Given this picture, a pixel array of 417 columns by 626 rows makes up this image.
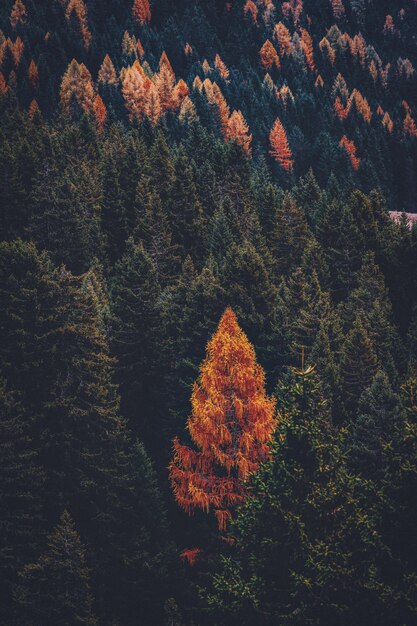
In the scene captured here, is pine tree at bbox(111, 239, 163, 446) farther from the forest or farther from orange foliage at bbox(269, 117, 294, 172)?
orange foliage at bbox(269, 117, 294, 172)

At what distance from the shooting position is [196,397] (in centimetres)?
2433

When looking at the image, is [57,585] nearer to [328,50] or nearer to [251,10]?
[328,50]

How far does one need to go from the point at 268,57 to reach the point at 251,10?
37.7 meters

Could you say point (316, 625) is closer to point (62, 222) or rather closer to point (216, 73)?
point (62, 222)

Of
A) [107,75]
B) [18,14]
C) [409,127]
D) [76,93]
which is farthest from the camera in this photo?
[18,14]

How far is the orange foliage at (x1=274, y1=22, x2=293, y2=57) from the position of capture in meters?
167

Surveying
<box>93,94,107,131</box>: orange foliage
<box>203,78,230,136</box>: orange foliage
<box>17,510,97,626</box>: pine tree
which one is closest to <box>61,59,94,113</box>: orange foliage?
<box>93,94,107,131</box>: orange foliage

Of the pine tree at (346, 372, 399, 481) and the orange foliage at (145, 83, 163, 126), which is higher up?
the orange foliage at (145, 83, 163, 126)

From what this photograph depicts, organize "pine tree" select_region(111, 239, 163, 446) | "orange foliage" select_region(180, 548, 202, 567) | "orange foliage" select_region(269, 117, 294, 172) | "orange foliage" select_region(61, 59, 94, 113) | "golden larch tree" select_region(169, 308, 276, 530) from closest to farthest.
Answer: "golden larch tree" select_region(169, 308, 276, 530), "orange foliage" select_region(180, 548, 202, 567), "pine tree" select_region(111, 239, 163, 446), "orange foliage" select_region(269, 117, 294, 172), "orange foliage" select_region(61, 59, 94, 113)

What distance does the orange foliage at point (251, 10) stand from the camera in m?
185

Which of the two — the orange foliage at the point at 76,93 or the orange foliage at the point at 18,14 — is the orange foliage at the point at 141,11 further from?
the orange foliage at the point at 76,93

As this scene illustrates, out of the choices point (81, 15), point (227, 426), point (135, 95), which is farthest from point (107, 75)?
point (227, 426)

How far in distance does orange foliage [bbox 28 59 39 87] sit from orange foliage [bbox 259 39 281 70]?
6329 centimetres

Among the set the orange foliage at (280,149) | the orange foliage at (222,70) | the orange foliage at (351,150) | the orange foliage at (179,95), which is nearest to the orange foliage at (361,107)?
the orange foliage at (351,150)
